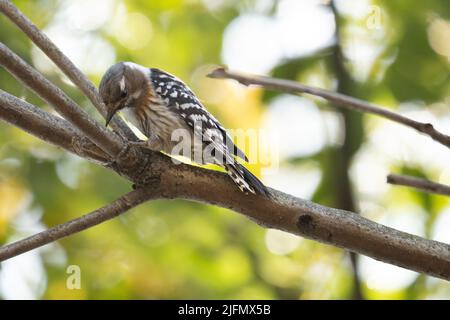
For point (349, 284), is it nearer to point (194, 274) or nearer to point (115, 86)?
point (194, 274)

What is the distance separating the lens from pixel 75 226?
264 cm

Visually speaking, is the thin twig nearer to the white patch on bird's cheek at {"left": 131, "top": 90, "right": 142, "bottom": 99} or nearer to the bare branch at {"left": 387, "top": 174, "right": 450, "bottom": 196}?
the bare branch at {"left": 387, "top": 174, "right": 450, "bottom": 196}

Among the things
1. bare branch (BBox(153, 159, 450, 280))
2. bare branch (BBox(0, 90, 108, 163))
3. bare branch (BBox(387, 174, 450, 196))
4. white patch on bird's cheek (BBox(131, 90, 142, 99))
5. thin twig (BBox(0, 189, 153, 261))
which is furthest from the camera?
white patch on bird's cheek (BBox(131, 90, 142, 99))

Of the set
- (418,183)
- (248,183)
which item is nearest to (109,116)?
(248,183)

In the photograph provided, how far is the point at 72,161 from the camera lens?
471 cm

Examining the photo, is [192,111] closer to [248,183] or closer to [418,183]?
[248,183]

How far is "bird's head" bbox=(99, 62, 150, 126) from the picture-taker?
149 inches

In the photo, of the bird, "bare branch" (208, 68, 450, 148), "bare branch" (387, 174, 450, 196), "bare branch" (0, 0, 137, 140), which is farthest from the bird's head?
"bare branch" (387, 174, 450, 196)

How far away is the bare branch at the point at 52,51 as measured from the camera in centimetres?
288

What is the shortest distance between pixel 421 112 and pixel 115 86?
1.95 meters

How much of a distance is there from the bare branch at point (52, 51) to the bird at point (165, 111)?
0.41 m

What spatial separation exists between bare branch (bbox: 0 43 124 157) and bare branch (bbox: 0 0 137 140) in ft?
1.23
